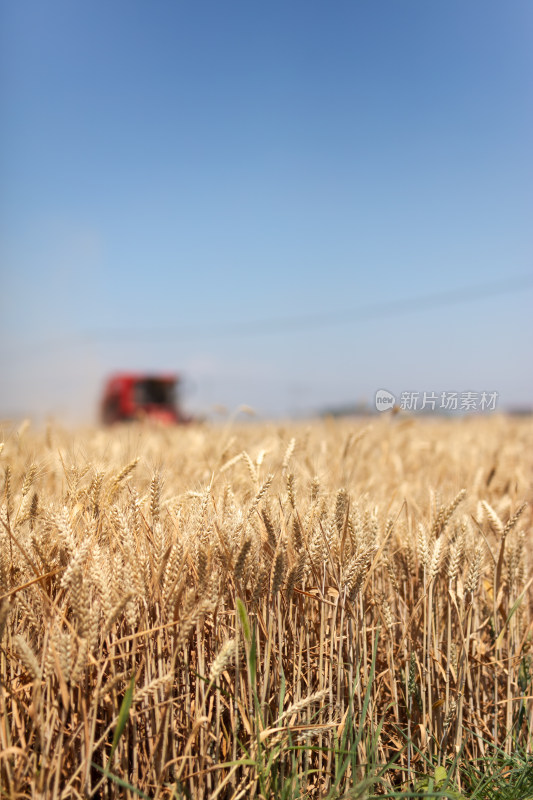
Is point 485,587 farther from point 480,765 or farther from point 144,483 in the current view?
point 144,483

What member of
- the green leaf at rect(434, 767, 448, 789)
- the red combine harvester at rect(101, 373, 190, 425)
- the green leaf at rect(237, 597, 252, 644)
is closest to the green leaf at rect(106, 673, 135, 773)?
the green leaf at rect(237, 597, 252, 644)

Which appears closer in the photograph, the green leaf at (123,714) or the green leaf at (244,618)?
the green leaf at (123,714)

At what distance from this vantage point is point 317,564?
148cm

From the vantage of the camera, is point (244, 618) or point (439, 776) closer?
point (244, 618)

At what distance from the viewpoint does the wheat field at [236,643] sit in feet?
3.83

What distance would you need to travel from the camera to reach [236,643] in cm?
120

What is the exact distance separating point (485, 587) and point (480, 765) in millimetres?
493

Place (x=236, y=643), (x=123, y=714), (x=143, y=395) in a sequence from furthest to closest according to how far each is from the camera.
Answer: (x=143, y=395), (x=236, y=643), (x=123, y=714)

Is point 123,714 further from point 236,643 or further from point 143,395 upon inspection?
point 143,395

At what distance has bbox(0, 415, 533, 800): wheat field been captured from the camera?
45.9 inches

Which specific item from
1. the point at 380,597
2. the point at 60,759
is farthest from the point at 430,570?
the point at 60,759

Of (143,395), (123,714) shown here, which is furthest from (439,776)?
(143,395)

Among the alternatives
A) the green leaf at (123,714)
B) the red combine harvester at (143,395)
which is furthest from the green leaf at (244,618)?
the red combine harvester at (143,395)

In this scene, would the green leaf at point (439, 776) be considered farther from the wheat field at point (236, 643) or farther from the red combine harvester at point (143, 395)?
the red combine harvester at point (143, 395)
